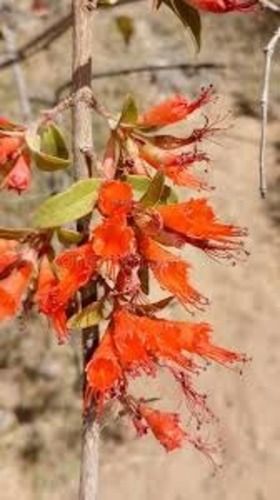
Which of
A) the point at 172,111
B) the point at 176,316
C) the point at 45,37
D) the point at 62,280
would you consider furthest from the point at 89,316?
the point at 176,316

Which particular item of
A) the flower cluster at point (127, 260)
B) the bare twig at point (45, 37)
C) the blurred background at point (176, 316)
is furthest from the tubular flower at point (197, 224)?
the blurred background at point (176, 316)

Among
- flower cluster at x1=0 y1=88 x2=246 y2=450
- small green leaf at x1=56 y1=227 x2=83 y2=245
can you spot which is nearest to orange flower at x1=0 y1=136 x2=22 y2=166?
flower cluster at x1=0 y1=88 x2=246 y2=450

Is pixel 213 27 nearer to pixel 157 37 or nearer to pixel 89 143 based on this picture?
pixel 157 37

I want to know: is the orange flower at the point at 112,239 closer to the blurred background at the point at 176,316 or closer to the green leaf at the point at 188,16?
the green leaf at the point at 188,16

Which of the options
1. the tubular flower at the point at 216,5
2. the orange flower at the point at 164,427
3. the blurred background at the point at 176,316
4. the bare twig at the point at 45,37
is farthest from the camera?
the blurred background at the point at 176,316

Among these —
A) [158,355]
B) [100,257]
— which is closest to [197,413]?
[158,355]

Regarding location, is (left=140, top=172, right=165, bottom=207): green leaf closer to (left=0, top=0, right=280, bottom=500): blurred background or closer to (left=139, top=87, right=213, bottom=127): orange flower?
(left=139, top=87, right=213, bottom=127): orange flower

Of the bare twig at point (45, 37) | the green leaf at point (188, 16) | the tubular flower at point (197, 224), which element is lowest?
the tubular flower at point (197, 224)
